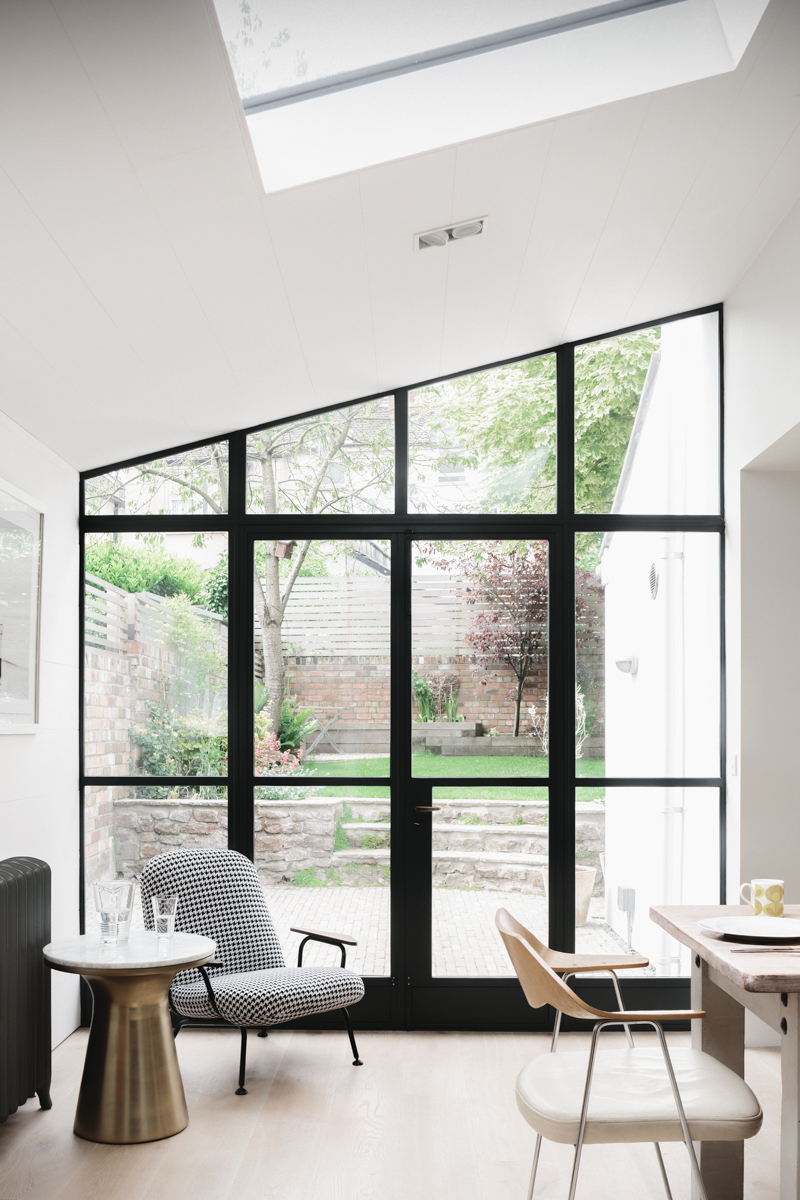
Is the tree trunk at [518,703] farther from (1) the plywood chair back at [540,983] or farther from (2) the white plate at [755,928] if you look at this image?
(1) the plywood chair back at [540,983]

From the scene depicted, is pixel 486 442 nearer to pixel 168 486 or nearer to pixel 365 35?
pixel 168 486

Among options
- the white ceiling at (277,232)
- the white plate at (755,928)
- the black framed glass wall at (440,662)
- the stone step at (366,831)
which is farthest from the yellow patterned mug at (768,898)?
the white ceiling at (277,232)

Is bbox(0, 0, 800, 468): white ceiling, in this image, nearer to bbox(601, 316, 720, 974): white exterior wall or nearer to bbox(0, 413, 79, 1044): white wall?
bbox(0, 413, 79, 1044): white wall

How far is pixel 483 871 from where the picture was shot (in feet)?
15.2

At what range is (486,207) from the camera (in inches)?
130

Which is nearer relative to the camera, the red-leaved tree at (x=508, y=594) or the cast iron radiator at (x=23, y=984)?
Result: the cast iron radiator at (x=23, y=984)

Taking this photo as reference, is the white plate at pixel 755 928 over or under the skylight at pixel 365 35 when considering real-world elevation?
under

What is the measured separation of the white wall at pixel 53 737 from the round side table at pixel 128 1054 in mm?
705

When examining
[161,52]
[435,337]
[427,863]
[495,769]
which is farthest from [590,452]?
[161,52]

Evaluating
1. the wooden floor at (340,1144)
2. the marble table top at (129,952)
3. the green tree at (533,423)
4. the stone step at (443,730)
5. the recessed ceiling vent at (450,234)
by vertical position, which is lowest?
the wooden floor at (340,1144)

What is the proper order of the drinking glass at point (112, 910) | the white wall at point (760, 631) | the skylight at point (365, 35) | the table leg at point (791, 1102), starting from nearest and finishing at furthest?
the table leg at point (791, 1102) → the skylight at point (365, 35) → the drinking glass at point (112, 910) → the white wall at point (760, 631)

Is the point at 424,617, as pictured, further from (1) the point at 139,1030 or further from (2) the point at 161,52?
(2) the point at 161,52

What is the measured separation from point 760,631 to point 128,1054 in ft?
10.1

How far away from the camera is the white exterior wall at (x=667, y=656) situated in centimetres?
464
